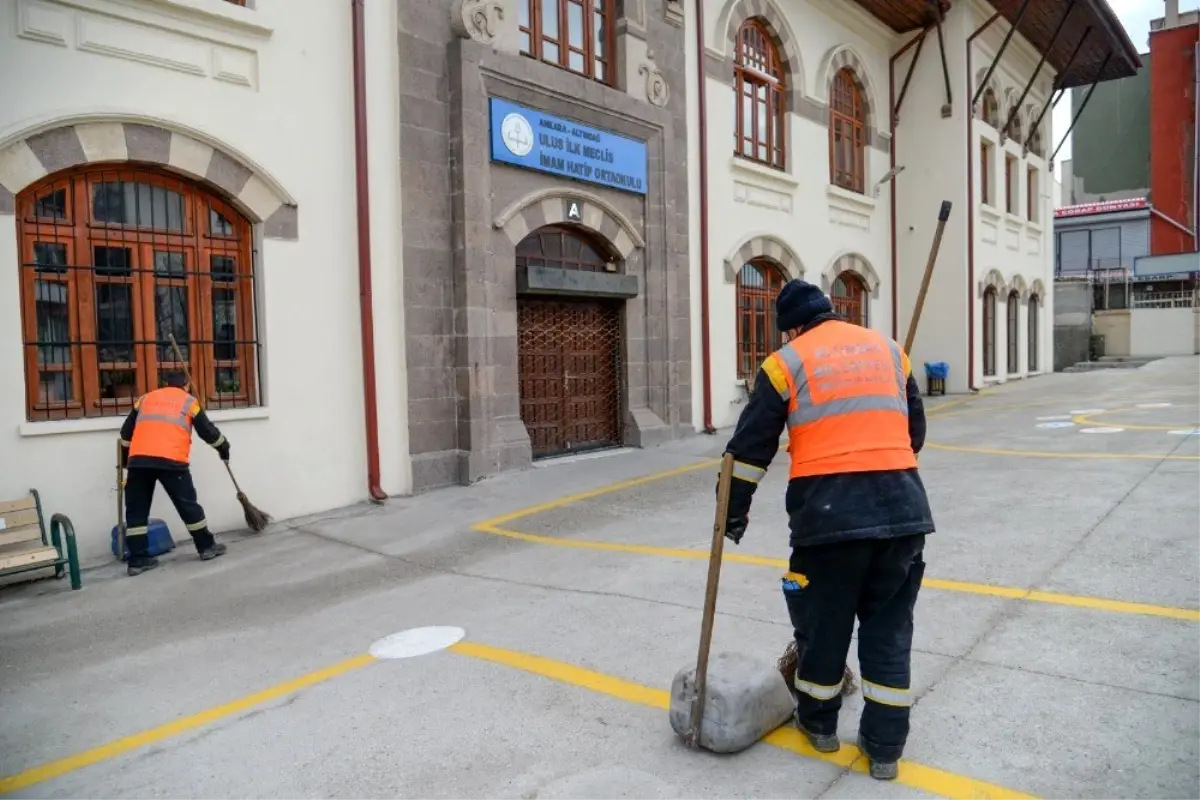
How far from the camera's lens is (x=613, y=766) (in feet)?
10.8

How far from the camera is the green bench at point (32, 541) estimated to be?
20.2ft

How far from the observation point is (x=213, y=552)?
23.3ft

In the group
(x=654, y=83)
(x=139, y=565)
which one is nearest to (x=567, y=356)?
(x=654, y=83)

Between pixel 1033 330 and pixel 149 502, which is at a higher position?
pixel 1033 330

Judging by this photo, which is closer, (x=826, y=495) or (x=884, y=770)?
(x=884, y=770)

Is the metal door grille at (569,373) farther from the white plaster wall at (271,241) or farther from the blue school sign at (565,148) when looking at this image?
the white plaster wall at (271,241)

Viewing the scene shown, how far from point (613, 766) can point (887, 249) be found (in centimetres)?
1762

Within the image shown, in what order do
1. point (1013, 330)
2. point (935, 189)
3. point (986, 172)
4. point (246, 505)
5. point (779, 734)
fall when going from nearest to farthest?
point (779, 734)
point (246, 505)
point (935, 189)
point (986, 172)
point (1013, 330)

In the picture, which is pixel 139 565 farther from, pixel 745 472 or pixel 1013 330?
pixel 1013 330

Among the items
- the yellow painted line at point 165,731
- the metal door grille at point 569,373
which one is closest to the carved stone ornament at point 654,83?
the metal door grille at point 569,373

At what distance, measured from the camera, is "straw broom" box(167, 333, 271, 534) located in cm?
743

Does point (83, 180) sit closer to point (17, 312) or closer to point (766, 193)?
point (17, 312)

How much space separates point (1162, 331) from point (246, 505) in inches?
1220

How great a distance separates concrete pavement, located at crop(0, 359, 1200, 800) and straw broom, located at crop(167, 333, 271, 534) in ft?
0.55
